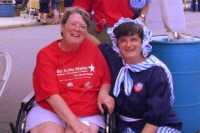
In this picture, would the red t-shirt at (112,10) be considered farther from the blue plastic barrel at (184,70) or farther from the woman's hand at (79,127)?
the woman's hand at (79,127)

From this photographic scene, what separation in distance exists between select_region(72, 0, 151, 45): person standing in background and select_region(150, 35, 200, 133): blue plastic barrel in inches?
14.5

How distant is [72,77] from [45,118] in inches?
15.5

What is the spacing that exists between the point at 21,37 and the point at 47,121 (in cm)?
884

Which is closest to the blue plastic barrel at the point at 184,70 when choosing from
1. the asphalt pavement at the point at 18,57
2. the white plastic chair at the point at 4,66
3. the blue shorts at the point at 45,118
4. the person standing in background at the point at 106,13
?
the person standing in background at the point at 106,13

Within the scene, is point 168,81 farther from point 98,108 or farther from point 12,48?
point 12,48

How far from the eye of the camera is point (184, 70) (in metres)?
3.43

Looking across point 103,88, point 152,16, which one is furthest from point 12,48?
point 103,88

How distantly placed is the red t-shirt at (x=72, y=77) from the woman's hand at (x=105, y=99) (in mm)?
56

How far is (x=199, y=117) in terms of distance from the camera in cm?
371

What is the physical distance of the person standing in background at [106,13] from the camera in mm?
3545

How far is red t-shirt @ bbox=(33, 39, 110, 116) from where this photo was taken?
2.89 metres

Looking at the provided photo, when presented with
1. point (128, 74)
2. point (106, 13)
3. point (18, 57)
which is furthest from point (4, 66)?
point (18, 57)

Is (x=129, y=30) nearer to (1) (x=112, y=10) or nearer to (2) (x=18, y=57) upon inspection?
(1) (x=112, y=10)

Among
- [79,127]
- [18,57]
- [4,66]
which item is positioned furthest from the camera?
[18,57]
